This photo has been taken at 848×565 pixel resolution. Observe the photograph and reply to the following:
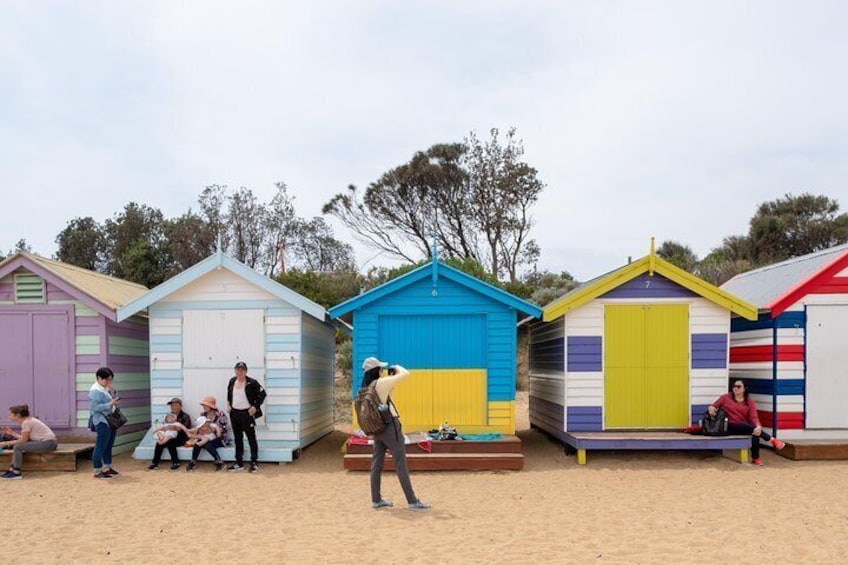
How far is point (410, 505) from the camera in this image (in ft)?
26.8

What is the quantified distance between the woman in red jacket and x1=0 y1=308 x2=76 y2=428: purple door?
32.6ft

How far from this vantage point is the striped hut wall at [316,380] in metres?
11.9

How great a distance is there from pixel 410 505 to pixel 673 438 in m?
4.54

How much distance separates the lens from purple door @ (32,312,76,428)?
38.4 feet

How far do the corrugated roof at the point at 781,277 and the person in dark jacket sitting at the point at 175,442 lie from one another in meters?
9.01

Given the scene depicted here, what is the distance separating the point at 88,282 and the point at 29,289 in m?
0.89

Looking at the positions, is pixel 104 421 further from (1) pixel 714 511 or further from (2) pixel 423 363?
(1) pixel 714 511

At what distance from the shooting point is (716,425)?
10836 millimetres

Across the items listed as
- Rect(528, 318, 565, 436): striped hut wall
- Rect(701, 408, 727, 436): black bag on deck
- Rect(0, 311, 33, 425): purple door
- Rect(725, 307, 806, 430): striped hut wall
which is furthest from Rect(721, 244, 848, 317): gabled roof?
Rect(0, 311, 33, 425): purple door

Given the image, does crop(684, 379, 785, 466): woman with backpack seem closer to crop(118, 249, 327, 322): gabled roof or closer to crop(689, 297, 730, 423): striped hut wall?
crop(689, 297, 730, 423): striped hut wall

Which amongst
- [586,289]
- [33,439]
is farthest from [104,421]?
[586,289]

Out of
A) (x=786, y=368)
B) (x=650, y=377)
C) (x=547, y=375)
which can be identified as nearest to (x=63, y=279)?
(x=547, y=375)

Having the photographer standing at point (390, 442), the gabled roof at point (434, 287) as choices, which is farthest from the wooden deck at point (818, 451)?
the photographer standing at point (390, 442)

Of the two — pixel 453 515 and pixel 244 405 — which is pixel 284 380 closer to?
pixel 244 405
